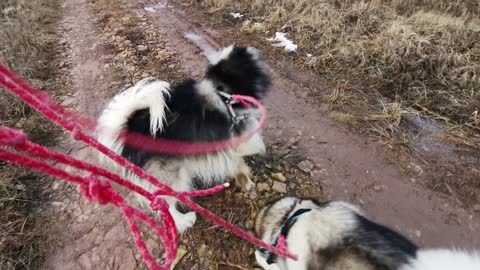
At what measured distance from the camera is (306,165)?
114 inches

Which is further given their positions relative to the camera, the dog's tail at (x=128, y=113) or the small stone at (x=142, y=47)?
the small stone at (x=142, y=47)

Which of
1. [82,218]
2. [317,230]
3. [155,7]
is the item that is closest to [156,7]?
[155,7]

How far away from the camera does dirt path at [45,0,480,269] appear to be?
229cm

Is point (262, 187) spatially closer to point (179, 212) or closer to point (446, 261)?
point (179, 212)

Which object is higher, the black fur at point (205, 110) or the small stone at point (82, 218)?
the black fur at point (205, 110)

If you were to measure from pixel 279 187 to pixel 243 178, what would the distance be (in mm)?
344

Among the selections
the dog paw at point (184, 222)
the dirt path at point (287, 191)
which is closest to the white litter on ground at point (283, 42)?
the dirt path at point (287, 191)

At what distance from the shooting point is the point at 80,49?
4.95 meters

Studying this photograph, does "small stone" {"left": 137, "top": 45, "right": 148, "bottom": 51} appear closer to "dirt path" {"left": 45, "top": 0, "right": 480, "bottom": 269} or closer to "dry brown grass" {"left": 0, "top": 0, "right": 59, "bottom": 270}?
"dirt path" {"left": 45, "top": 0, "right": 480, "bottom": 269}

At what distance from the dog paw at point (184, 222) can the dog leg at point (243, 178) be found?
51cm

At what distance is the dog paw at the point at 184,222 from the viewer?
2.39 metres

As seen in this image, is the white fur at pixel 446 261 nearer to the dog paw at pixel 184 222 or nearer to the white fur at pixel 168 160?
the white fur at pixel 168 160

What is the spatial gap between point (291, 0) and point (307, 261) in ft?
16.5

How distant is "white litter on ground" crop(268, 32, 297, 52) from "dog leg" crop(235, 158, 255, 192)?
265 cm
